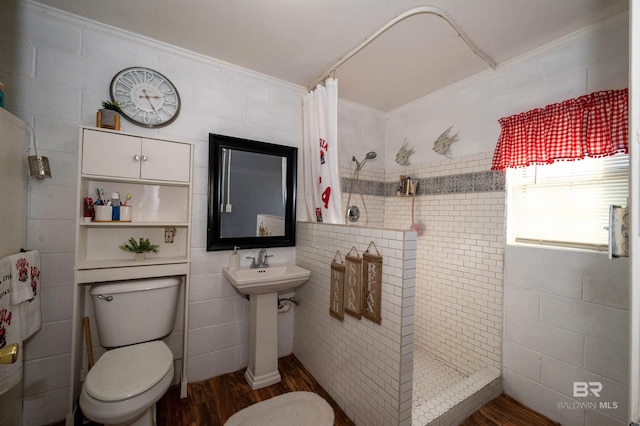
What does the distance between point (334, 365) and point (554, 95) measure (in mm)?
2418

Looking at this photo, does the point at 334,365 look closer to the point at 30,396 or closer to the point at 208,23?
the point at 30,396

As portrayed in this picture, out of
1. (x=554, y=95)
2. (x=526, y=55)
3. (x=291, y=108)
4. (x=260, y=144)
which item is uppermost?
(x=526, y=55)

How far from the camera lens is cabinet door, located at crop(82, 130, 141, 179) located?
1523mm

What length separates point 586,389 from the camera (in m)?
1.57

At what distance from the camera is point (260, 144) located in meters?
2.21

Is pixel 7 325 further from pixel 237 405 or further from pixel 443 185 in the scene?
pixel 443 185

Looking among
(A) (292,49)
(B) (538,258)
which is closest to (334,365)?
(B) (538,258)

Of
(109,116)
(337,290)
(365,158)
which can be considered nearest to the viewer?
(109,116)

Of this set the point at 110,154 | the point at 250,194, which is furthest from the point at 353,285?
the point at 110,154

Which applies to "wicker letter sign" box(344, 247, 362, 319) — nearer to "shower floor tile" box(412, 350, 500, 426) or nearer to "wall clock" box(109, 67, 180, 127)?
"shower floor tile" box(412, 350, 500, 426)

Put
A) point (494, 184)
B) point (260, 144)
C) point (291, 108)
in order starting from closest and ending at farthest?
point (494, 184)
point (260, 144)
point (291, 108)

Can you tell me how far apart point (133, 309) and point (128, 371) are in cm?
39

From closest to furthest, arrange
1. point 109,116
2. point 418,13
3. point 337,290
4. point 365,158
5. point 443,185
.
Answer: point 418,13
point 109,116
point 337,290
point 443,185
point 365,158

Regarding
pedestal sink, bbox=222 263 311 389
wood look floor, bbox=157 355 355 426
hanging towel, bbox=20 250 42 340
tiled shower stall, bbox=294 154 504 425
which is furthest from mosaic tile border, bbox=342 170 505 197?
hanging towel, bbox=20 250 42 340
